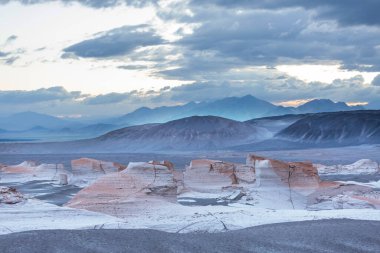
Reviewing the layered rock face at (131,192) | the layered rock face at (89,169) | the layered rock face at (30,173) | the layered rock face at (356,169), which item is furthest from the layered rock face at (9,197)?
the layered rock face at (356,169)

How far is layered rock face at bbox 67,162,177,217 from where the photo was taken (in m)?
14.5

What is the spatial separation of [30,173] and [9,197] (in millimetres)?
17641

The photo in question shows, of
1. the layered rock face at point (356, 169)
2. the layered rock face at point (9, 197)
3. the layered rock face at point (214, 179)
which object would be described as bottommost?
the layered rock face at point (356, 169)

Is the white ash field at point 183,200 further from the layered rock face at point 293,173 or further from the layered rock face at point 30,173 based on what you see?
the layered rock face at point 30,173

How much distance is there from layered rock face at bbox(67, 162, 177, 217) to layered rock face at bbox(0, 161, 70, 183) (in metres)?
13.8

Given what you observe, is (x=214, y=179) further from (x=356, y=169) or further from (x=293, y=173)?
(x=356, y=169)

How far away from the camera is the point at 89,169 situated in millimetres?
25609

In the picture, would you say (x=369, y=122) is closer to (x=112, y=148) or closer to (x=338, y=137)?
(x=338, y=137)

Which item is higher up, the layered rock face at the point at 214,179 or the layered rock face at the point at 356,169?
the layered rock face at the point at 214,179

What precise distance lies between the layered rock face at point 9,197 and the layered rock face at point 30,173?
15099 millimetres

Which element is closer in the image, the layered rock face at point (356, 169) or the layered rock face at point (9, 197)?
the layered rock face at point (9, 197)

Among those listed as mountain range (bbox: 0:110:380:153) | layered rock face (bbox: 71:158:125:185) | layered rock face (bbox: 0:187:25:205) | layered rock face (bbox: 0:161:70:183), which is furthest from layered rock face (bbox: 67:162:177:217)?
mountain range (bbox: 0:110:380:153)

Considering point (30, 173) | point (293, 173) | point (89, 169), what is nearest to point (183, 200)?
point (293, 173)

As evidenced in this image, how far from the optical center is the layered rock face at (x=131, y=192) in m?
14.5
